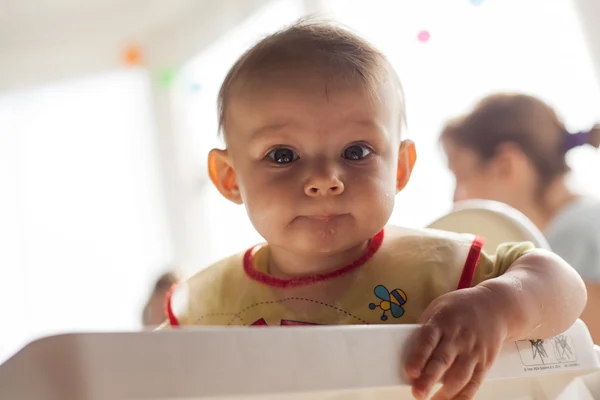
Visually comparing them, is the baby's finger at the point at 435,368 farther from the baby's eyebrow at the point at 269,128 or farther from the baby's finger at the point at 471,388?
the baby's eyebrow at the point at 269,128

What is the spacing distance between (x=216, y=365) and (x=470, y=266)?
426mm

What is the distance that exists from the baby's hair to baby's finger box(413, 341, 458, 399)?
13.6 inches

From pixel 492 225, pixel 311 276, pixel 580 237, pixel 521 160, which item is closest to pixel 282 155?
pixel 311 276

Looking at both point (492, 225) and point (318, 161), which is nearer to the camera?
point (318, 161)

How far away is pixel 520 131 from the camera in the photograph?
1.82 meters

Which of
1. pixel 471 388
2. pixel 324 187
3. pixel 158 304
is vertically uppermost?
pixel 324 187

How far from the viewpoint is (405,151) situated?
0.94 meters

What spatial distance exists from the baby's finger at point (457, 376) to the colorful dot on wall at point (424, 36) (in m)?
1.64

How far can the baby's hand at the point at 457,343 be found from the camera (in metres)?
0.50

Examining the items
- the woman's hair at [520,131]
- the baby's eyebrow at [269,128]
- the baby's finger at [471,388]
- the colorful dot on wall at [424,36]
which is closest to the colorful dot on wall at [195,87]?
the colorful dot on wall at [424,36]

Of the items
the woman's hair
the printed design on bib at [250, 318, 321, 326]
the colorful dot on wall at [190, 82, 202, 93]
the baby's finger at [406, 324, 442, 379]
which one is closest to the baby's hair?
the printed design on bib at [250, 318, 321, 326]

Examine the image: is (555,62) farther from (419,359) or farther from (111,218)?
(111,218)

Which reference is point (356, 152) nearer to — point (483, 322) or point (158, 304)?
point (483, 322)

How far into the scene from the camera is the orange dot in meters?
3.10
